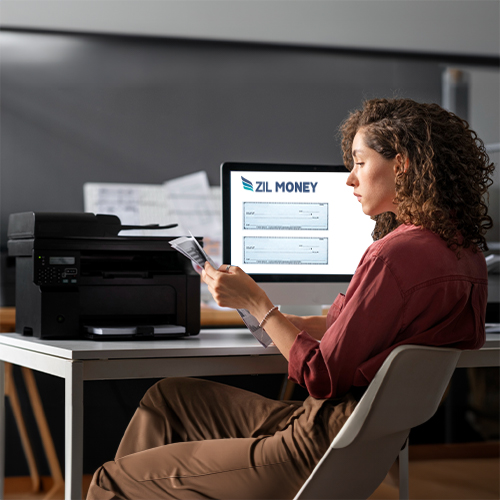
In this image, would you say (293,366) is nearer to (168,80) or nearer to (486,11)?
(168,80)

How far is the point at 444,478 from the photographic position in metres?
2.90

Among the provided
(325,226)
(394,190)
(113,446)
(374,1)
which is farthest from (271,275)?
(374,1)

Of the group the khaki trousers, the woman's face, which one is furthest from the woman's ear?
the khaki trousers

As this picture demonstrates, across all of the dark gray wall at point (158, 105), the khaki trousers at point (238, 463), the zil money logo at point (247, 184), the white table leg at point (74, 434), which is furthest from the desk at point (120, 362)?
the dark gray wall at point (158, 105)

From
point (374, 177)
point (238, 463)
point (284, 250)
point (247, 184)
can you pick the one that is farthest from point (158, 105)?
point (238, 463)

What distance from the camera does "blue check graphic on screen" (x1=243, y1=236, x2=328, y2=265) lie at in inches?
73.6

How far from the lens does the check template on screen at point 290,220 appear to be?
187cm

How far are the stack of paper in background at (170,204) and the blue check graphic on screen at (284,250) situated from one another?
1.29 metres

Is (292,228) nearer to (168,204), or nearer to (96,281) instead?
(96,281)

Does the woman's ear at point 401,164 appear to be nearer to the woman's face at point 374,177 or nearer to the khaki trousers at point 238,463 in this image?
the woman's face at point 374,177

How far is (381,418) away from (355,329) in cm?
18

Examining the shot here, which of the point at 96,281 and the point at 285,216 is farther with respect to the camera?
the point at 285,216

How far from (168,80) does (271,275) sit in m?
1.90

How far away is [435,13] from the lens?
10.7ft
